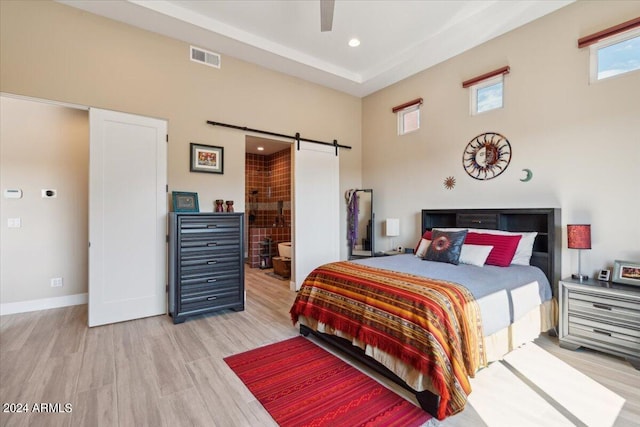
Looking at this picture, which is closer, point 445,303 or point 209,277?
point 445,303

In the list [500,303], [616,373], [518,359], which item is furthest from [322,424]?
[616,373]

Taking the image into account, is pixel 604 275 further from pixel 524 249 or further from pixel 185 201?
pixel 185 201

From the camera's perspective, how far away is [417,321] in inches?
77.1

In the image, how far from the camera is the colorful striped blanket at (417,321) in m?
1.82

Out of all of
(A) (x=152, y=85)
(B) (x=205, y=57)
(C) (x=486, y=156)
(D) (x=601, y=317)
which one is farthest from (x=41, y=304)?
(D) (x=601, y=317)

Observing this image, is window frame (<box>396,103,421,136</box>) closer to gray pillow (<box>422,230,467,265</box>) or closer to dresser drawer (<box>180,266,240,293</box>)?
gray pillow (<box>422,230,467,265</box>)

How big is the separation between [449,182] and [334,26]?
8.74 ft

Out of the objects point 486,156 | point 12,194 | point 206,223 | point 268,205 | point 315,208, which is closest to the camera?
point 206,223

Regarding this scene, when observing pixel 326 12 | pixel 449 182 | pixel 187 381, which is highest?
pixel 326 12

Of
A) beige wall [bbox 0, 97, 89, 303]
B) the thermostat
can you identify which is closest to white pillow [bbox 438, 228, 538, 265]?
beige wall [bbox 0, 97, 89, 303]

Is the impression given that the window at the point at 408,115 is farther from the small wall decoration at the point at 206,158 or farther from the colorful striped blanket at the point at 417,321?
the colorful striped blanket at the point at 417,321

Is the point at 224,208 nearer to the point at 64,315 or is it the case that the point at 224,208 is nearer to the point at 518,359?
the point at 64,315

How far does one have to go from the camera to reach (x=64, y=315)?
3.65 metres

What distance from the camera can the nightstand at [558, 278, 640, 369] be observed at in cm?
242
